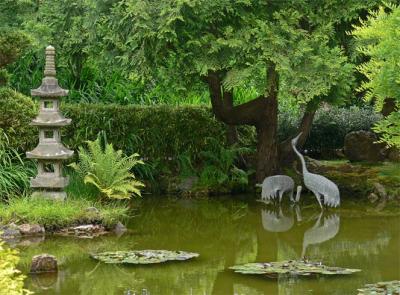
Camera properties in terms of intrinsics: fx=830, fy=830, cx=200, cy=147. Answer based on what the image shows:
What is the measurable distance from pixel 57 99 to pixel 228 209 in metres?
3.74

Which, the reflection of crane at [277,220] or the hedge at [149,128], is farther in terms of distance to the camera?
the hedge at [149,128]

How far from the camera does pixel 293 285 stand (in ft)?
28.8

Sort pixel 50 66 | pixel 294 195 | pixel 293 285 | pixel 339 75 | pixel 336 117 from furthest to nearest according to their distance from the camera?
pixel 336 117, pixel 294 195, pixel 339 75, pixel 50 66, pixel 293 285

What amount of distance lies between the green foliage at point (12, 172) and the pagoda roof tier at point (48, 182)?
0.44m

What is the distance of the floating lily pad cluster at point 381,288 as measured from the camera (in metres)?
8.23

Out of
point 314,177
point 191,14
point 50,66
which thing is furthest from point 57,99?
point 314,177

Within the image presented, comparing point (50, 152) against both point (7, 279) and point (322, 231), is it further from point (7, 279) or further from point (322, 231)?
point (7, 279)

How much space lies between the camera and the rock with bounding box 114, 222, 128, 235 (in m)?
11.9

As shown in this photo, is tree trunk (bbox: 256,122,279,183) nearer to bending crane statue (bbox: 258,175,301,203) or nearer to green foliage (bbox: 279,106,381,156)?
bending crane statue (bbox: 258,175,301,203)

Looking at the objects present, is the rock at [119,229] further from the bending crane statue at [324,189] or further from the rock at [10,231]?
the bending crane statue at [324,189]

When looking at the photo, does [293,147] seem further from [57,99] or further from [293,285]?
[293,285]

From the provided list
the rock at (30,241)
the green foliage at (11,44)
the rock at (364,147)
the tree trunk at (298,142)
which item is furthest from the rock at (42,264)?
the rock at (364,147)

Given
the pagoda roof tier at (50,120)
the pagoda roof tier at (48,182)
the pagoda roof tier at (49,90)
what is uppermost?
the pagoda roof tier at (49,90)

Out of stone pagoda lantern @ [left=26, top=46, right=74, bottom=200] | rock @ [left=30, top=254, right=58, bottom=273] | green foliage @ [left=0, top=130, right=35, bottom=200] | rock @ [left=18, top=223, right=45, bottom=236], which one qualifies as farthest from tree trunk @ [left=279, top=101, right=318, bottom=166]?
rock @ [left=30, top=254, right=58, bottom=273]
